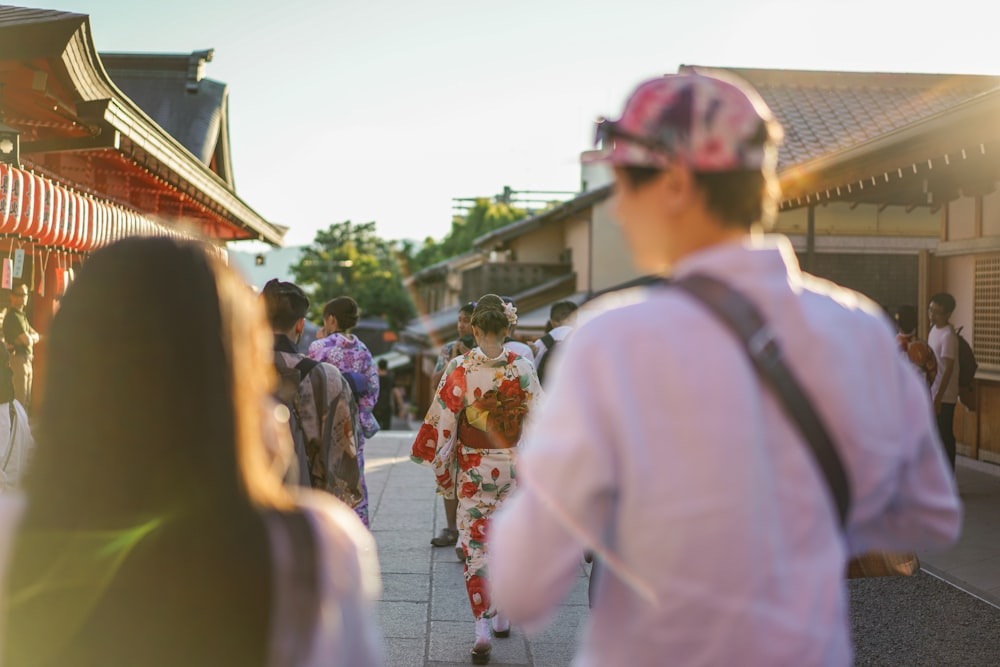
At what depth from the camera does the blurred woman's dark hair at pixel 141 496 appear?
1.31 metres

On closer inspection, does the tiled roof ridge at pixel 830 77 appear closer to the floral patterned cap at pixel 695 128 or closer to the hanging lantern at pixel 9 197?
the hanging lantern at pixel 9 197

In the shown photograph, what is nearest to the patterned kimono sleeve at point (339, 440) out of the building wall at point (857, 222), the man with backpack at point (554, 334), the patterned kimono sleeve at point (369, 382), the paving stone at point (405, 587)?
the patterned kimono sleeve at point (369, 382)

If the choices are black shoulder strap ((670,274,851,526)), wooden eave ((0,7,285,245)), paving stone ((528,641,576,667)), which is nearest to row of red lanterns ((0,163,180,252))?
wooden eave ((0,7,285,245))

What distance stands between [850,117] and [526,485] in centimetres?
1517

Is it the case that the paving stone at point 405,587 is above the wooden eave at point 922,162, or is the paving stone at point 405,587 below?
below

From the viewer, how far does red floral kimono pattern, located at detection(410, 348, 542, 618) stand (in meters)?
5.55

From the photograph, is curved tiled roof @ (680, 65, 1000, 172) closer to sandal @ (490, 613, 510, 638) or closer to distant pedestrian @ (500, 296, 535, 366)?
distant pedestrian @ (500, 296, 535, 366)

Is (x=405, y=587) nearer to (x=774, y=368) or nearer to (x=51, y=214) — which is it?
(x=51, y=214)

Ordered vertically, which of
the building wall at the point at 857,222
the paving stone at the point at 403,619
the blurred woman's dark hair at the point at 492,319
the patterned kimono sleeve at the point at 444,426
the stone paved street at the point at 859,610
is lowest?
the stone paved street at the point at 859,610

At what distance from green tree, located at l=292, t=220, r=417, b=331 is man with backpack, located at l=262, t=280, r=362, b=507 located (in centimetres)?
4912

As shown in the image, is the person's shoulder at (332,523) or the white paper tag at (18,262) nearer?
the person's shoulder at (332,523)

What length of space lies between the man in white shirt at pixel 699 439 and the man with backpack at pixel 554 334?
5.56m

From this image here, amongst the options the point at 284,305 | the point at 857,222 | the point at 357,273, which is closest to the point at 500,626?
the point at 284,305

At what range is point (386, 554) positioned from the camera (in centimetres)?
727
